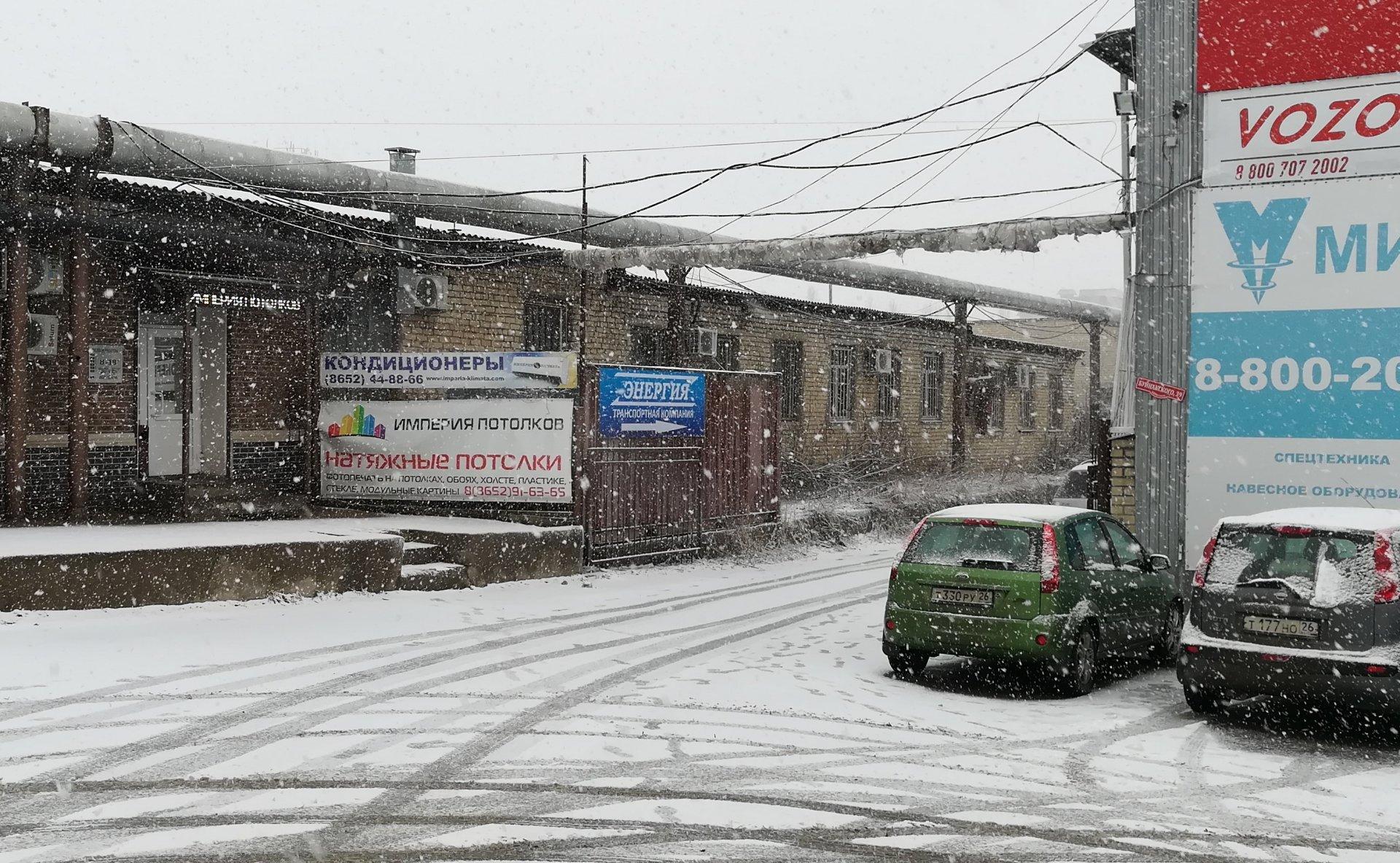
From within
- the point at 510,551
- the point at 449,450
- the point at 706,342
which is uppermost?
the point at 706,342

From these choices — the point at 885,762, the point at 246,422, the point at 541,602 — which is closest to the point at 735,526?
the point at 541,602

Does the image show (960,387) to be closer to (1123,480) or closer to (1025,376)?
Result: (1025,376)

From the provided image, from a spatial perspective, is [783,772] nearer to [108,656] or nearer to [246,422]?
[108,656]

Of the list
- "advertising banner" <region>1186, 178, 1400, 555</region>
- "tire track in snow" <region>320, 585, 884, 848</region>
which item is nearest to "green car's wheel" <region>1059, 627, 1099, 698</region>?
"advertising banner" <region>1186, 178, 1400, 555</region>

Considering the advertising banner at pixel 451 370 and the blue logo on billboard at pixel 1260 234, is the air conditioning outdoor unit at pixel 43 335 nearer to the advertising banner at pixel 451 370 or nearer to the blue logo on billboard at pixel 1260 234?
the advertising banner at pixel 451 370

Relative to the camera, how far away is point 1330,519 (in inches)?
324

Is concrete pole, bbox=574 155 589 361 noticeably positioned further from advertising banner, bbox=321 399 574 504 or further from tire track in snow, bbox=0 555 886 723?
tire track in snow, bbox=0 555 886 723

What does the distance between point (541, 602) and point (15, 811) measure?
308 inches

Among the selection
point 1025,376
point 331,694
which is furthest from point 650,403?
point 1025,376

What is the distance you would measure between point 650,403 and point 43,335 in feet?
24.6

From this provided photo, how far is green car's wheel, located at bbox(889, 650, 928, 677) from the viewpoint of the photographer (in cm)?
973

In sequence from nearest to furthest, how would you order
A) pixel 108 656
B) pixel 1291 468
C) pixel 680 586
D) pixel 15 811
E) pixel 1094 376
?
pixel 15 811 → pixel 108 656 → pixel 1291 468 → pixel 680 586 → pixel 1094 376

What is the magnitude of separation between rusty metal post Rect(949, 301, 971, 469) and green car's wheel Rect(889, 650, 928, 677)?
940 inches

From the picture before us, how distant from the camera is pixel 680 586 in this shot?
15094 mm
